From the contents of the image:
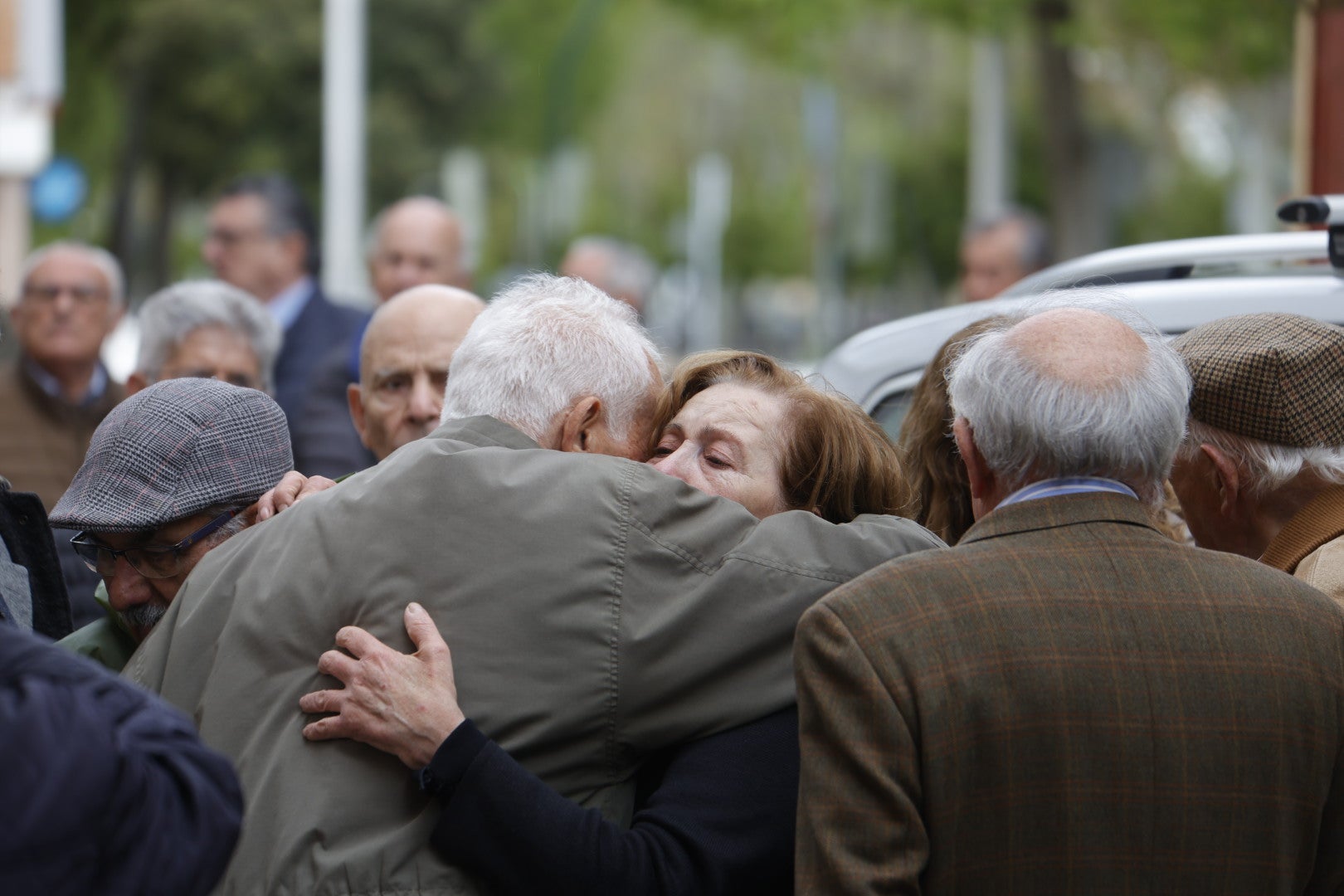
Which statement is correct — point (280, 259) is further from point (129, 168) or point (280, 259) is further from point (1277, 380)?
point (129, 168)

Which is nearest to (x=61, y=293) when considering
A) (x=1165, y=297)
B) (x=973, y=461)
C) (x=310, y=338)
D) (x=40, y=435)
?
(x=40, y=435)

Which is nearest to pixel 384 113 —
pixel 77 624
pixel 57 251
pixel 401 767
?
pixel 57 251

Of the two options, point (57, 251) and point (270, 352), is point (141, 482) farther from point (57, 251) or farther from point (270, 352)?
point (57, 251)

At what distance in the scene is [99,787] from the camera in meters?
1.83

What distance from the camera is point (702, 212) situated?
4744cm

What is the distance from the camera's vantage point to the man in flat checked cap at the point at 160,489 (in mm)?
2783

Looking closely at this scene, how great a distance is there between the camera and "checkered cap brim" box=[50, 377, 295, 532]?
2.77m

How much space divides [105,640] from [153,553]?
0.23m

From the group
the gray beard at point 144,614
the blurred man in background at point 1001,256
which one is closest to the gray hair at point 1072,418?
the gray beard at point 144,614

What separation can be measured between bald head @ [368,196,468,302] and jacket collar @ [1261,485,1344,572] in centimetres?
463

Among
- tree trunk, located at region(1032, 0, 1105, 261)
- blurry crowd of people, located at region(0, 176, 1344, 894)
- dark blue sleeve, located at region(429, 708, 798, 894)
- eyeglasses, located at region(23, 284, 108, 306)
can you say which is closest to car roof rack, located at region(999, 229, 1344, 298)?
blurry crowd of people, located at region(0, 176, 1344, 894)

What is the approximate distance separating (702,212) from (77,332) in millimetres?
41916

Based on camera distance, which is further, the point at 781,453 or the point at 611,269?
the point at 611,269

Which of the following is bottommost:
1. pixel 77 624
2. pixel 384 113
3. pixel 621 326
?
pixel 77 624
